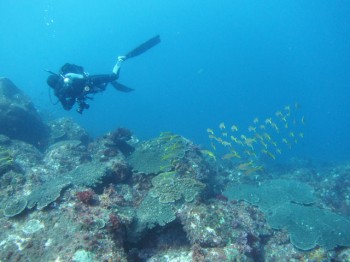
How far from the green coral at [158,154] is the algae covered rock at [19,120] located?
8720 mm

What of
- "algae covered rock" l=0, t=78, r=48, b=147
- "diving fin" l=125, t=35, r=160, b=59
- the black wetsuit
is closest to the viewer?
the black wetsuit

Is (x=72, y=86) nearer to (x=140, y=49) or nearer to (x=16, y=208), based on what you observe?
(x=16, y=208)

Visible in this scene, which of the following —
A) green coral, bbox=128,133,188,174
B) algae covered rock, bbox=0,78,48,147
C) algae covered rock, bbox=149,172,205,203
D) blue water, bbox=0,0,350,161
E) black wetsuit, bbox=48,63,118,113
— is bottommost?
algae covered rock, bbox=149,172,205,203

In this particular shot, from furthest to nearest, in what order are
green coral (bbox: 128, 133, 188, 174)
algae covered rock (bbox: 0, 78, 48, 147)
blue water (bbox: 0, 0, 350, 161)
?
blue water (bbox: 0, 0, 350, 161) < algae covered rock (bbox: 0, 78, 48, 147) < green coral (bbox: 128, 133, 188, 174)

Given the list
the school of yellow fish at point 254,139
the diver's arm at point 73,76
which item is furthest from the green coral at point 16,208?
the school of yellow fish at point 254,139

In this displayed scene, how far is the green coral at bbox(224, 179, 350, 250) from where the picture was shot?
8389 millimetres

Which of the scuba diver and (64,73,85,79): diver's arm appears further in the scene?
(64,73,85,79): diver's arm

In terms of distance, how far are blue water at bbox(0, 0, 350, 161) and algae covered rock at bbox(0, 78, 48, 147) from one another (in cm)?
4274

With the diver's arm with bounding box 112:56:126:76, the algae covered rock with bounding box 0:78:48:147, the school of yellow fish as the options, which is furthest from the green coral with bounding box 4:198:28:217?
the algae covered rock with bounding box 0:78:48:147

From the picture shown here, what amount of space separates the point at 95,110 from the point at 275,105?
71035 millimetres

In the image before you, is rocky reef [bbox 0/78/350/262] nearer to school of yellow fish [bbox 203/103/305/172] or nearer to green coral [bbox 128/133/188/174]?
green coral [bbox 128/133/188/174]

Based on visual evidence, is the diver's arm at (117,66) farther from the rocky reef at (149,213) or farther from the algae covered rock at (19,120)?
the algae covered rock at (19,120)

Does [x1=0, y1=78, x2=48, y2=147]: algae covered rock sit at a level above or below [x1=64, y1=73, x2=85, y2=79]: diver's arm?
above

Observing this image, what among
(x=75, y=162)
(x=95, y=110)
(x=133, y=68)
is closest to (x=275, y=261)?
(x=75, y=162)
